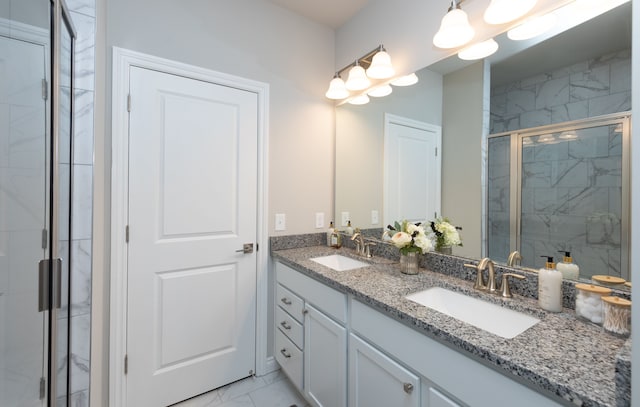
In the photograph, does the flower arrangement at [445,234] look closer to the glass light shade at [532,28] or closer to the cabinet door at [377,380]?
the cabinet door at [377,380]

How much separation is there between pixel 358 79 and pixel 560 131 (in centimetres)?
126

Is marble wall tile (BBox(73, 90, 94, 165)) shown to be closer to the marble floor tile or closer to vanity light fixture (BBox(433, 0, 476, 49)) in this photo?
the marble floor tile

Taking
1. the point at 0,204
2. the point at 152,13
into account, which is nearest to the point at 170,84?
the point at 152,13

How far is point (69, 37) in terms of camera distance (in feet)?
4.29

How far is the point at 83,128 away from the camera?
1.37 metres

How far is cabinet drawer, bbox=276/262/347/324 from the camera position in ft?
4.45

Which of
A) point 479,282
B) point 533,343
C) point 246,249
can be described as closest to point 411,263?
point 479,282

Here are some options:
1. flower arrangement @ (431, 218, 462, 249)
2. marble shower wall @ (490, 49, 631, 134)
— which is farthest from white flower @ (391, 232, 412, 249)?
marble shower wall @ (490, 49, 631, 134)

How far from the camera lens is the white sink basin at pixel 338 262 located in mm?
1920

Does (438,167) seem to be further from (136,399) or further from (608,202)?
(136,399)

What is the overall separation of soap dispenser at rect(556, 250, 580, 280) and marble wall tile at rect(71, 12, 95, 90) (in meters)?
2.24

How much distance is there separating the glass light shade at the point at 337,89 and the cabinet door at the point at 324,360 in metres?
1.53

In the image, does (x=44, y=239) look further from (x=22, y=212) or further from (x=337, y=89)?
(x=337, y=89)

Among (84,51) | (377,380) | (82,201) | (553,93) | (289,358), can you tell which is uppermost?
(84,51)
